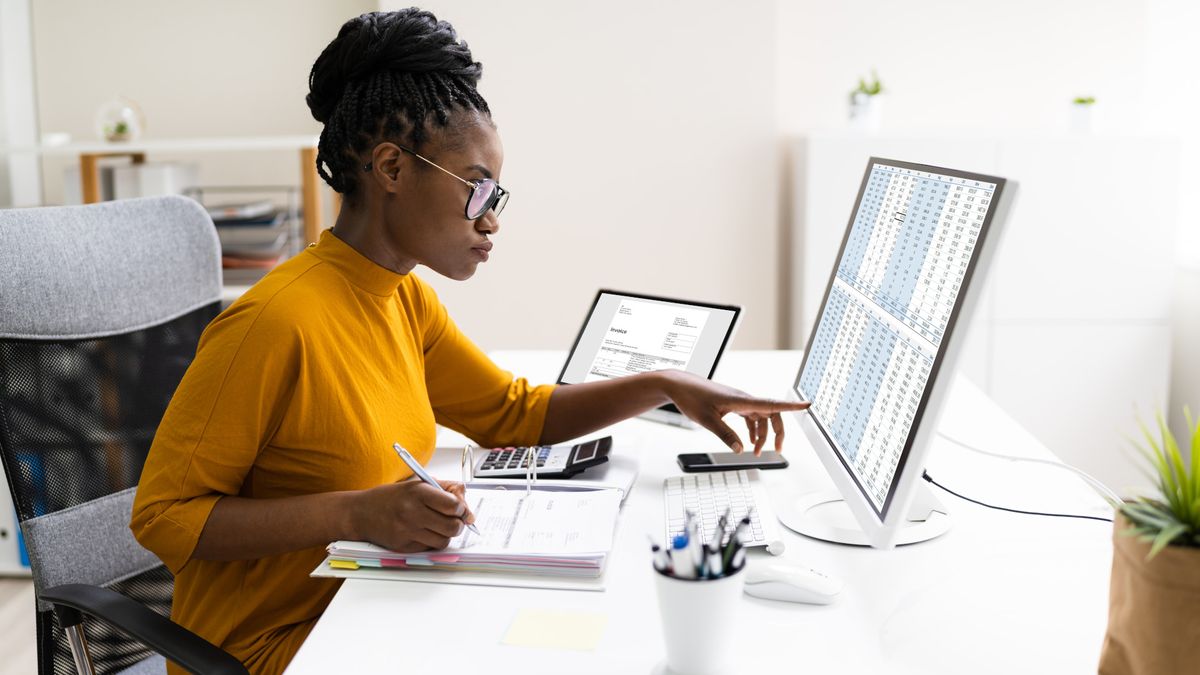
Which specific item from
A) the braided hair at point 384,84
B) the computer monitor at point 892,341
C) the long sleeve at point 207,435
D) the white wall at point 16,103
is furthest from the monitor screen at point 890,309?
the white wall at point 16,103

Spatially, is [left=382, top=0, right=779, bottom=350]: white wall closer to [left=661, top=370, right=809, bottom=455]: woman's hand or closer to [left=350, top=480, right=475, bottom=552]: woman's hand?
[left=661, top=370, right=809, bottom=455]: woman's hand

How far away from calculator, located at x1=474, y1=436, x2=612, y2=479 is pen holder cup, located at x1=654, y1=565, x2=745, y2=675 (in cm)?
56

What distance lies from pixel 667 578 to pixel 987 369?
2491 millimetres

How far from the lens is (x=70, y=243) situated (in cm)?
135

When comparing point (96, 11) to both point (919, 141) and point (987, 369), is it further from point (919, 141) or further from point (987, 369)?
point (987, 369)

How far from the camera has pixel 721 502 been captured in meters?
1.31

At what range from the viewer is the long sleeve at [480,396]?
5.19ft

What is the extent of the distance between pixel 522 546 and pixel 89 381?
0.68 m

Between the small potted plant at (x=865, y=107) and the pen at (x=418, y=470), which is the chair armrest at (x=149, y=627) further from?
the small potted plant at (x=865, y=107)

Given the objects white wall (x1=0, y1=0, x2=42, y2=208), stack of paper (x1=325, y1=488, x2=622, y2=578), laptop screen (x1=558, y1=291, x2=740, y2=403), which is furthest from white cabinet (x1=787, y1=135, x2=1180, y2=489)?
white wall (x1=0, y1=0, x2=42, y2=208)

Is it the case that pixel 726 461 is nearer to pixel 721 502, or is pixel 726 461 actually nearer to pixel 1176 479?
pixel 721 502

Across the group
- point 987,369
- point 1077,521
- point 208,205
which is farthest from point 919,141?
point 208,205

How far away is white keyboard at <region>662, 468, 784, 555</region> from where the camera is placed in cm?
118

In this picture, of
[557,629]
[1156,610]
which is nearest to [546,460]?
[557,629]
